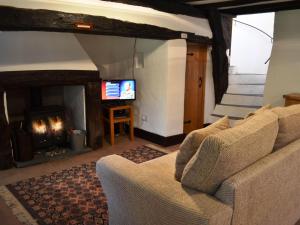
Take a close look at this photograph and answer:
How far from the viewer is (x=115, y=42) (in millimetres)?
5141

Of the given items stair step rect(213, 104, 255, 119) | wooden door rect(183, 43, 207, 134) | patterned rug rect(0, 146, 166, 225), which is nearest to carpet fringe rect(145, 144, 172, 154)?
wooden door rect(183, 43, 207, 134)

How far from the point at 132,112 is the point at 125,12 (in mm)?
1789

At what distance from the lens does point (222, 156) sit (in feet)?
4.63

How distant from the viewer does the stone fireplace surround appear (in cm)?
337

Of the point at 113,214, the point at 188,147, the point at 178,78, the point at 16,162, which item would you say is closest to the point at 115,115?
the point at 178,78

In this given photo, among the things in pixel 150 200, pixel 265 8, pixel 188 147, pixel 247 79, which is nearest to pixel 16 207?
pixel 150 200

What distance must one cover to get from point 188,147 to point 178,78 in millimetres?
2829

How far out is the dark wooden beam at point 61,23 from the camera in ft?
8.96

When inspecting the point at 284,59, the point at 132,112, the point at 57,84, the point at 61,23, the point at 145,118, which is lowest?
the point at 145,118

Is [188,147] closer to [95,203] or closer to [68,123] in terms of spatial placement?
[95,203]

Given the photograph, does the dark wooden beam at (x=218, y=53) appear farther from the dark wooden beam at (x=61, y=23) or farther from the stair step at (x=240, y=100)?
the dark wooden beam at (x=61, y=23)

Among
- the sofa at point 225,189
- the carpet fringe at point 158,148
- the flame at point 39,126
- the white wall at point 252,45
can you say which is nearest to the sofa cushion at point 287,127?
the sofa at point 225,189

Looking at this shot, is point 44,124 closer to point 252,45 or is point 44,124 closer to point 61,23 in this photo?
point 61,23

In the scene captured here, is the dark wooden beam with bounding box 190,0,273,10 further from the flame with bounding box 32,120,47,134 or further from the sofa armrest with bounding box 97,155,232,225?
the sofa armrest with bounding box 97,155,232,225
